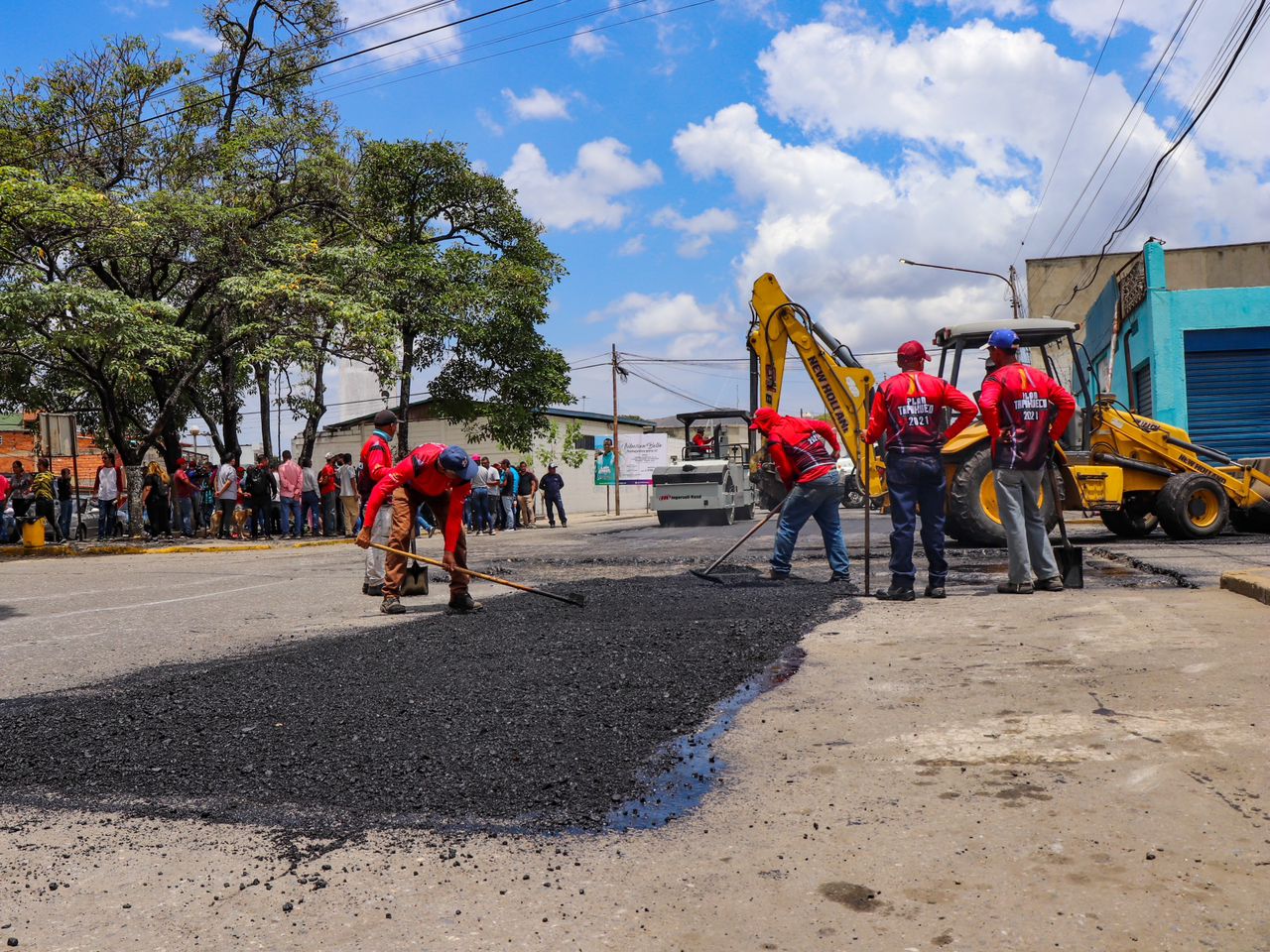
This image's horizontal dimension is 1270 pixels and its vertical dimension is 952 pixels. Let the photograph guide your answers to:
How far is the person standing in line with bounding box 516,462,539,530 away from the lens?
27.6 metres

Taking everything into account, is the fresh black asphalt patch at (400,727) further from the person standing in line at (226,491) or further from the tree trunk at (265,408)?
the tree trunk at (265,408)

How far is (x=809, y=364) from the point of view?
14.9 meters

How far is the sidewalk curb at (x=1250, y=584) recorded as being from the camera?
22.0 feet

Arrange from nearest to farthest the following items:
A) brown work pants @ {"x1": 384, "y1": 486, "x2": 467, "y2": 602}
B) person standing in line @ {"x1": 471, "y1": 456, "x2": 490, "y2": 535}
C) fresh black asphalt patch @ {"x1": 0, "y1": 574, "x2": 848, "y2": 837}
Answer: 1. fresh black asphalt patch @ {"x1": 0, "y1": 574, "x2": 848, "y2": 837}
2. brown work pants @ {"x1": 384, "y1": 486, "x2": 467, "y2": 602}
3. person standing in line @ {"x1": 471, "y1": 456, "x2": 490, "y2": 535}

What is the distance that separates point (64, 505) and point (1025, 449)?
19.5 metres

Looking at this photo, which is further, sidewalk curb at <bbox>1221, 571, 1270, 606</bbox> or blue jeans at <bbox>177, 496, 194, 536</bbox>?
blue jeans at <bbox>177, 496, 194, 536</bbox>

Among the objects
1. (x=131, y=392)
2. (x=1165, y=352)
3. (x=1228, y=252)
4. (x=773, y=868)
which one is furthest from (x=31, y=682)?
(x=1228, y=252)

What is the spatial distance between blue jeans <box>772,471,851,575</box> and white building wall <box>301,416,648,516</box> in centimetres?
2998

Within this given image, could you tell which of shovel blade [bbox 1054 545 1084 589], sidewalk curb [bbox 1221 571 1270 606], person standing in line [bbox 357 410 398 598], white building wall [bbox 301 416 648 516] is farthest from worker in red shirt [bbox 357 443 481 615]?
white building wall [bbox 301 416 648 516]

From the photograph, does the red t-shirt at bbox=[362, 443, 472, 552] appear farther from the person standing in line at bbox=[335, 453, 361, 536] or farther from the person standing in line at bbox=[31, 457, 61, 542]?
the person standing in line at bbox=[31, 457, 61, 542]

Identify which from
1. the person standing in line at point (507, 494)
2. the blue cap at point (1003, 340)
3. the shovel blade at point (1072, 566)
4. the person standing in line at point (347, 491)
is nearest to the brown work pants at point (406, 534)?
the blue cap at point (1003, 340)

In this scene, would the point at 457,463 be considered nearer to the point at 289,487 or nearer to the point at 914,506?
the point at 914,506

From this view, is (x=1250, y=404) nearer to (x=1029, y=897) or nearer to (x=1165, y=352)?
(x=1165, y=352)

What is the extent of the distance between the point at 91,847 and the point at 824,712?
8.77 ft
